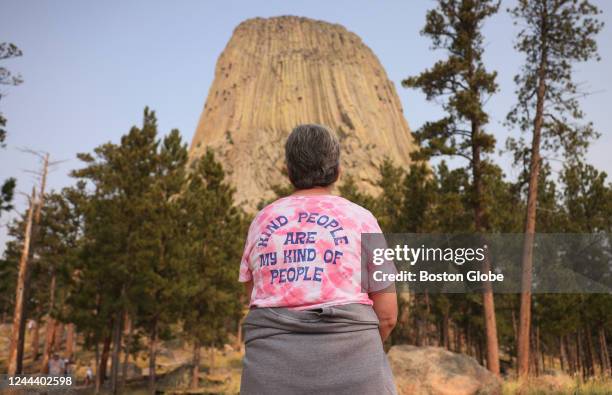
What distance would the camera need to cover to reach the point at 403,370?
40.9 feet

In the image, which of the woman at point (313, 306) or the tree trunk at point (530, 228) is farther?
the tree trunk at point (530, 228)

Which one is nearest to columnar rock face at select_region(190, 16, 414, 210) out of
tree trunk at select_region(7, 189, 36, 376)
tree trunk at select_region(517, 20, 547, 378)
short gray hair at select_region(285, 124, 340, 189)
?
tree trunk at select_region(7, 189, 36, 376)

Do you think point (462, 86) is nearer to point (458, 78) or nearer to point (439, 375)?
point (458, 78)

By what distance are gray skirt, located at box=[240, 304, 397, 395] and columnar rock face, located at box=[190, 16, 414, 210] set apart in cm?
8833

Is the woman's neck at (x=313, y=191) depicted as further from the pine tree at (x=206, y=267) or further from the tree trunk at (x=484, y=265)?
the pine tree at (x=206, y=267)

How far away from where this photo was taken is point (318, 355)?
6.38 feet

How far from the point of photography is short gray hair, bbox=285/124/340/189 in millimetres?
2320

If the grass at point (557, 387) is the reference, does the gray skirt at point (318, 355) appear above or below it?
above

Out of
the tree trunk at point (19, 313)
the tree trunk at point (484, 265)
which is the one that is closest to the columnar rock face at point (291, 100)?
the tree trunk at point (19, 313)

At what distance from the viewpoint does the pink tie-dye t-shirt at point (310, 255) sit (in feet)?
6.65

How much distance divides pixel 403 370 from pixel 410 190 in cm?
1318

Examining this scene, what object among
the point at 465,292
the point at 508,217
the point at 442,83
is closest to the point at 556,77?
the point at 442,83

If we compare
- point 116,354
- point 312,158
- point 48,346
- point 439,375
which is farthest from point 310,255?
point 48,346

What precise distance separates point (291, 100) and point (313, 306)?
114 meters
